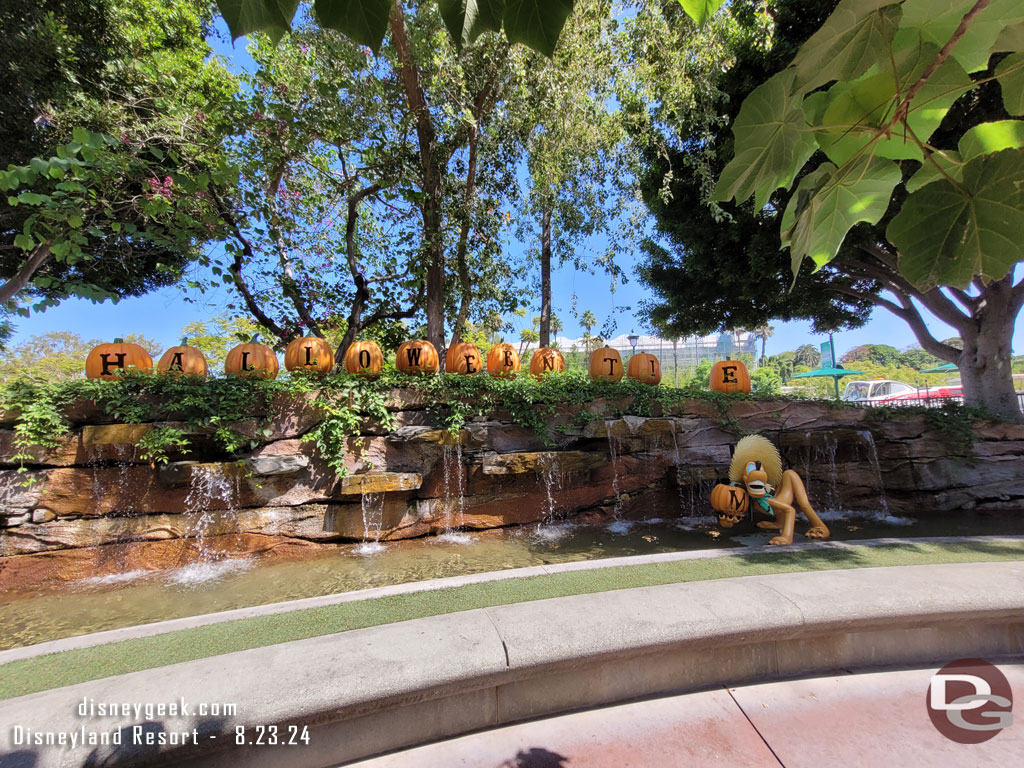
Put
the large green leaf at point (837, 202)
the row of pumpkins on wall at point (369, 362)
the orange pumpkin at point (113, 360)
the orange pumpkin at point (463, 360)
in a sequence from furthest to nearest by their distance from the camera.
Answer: the orange pumpkin at point (463, 360), the row of pumpkins on wall at point (369, 362), the orange pumpkin at point (113, 360), the large green leaf at point (837, 202)

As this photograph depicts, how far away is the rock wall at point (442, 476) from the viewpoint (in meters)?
4.81

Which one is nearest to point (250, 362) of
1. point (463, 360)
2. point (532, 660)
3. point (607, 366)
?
point (463, 360)

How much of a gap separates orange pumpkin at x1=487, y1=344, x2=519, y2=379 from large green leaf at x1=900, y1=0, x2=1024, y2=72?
6.34 m

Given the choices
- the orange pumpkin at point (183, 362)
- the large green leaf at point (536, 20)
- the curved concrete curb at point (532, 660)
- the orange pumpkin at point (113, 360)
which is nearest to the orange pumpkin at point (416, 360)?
the orange pumpkin at point (183, 362)

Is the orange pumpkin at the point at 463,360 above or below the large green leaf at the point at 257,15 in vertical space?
above

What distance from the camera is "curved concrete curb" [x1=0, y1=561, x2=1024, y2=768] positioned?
1.80m

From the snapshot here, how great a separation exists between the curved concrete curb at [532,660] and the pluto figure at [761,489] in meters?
1.91

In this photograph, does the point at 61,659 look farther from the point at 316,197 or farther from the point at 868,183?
the point at 316,197

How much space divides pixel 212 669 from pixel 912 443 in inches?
376

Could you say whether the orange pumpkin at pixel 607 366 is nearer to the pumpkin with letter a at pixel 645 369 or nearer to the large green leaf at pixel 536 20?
the pumpkin with letter a at pixel 645 369

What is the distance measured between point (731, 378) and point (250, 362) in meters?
7.69

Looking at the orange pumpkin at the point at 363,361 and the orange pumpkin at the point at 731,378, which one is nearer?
the orange pumpkin at the point at 363,361

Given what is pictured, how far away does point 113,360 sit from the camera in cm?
554

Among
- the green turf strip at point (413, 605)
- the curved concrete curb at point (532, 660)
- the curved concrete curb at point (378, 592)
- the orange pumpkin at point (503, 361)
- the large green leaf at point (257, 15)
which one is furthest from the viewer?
the orange pumpkin at point (503, 361)
